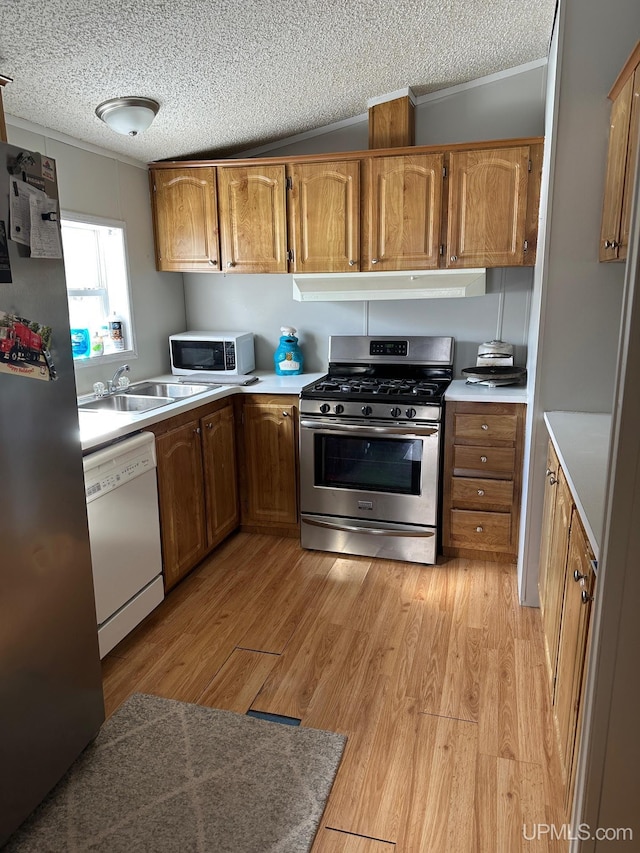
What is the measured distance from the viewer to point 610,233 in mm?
2125

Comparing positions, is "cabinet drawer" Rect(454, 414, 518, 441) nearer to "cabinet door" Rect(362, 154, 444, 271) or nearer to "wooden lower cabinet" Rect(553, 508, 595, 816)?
"cabinet door" Rect(362, 154, 444, 271)

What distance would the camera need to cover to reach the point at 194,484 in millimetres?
3041

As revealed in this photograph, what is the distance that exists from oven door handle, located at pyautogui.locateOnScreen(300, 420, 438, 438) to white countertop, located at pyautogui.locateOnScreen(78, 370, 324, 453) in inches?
8.4

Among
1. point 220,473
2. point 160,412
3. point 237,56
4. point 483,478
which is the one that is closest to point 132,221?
point 237,56

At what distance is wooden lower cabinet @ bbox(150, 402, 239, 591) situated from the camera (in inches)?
110

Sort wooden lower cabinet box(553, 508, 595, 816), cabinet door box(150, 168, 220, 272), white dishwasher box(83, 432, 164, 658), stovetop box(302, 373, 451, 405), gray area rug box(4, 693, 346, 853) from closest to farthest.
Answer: wooden lower cabinet box(553, 508, 595, 816) < gray area rug box(4, 693, 346, 853) < white dishwasher box(83, 432, 164, 658) < stovetop box(302, 373, 451, 405) < cabinet door box(150, 168, 220, 272)

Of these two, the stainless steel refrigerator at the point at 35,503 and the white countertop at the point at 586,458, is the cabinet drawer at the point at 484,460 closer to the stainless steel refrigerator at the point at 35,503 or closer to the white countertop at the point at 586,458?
the white countertop at the point at 586,458

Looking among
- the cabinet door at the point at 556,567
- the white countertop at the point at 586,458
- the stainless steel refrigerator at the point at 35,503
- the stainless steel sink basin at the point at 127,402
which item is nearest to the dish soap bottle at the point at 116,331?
the stainless steel sink basin at the point at 127,402

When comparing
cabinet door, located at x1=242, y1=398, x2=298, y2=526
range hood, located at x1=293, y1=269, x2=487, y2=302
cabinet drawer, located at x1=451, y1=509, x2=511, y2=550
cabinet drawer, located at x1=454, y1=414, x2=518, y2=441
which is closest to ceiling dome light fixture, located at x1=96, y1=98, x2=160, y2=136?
range hood, located at x1=293, y1=269, x2=487, y2=302

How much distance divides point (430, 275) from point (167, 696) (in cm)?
248

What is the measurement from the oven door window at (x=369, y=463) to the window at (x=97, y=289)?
4.43 feet

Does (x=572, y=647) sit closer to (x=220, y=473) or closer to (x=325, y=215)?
(x=220, y=473)

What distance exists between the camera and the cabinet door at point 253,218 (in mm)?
3434

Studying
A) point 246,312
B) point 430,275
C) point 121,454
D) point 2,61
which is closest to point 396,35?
point 430,275
